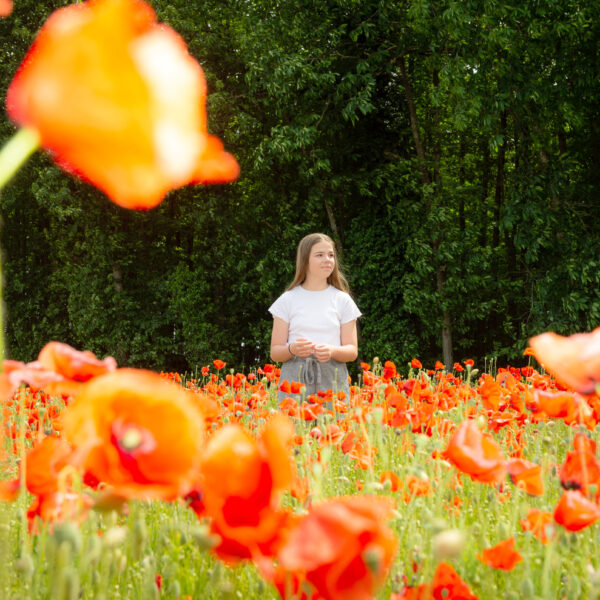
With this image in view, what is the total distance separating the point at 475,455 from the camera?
1.07m

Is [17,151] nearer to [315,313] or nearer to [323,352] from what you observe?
[323,352]

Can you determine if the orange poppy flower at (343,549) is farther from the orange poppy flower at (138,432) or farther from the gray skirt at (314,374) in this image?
the gray skirt at (314,374)

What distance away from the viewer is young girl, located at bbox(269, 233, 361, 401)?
4254 mm

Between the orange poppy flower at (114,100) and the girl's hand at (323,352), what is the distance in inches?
128

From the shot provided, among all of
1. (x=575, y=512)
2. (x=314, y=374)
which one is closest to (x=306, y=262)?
(x=314, y=374)

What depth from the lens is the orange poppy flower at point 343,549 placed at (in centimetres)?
62

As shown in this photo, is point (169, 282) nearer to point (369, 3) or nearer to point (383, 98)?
point (383, 98)

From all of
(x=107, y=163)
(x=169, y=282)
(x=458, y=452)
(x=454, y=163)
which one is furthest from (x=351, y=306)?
(x=454, y=163)

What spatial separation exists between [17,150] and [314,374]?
383 cm

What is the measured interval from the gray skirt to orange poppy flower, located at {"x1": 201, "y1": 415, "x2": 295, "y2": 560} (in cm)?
344

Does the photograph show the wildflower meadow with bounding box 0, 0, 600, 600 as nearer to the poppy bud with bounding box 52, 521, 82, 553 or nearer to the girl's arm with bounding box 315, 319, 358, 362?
the poppy bud with bounding box 52, 521, 82, 553

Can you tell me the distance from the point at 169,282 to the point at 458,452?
1060 cm

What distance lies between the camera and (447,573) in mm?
994

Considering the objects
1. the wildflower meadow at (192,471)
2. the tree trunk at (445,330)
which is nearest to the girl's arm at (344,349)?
the wildflower meadow at (192,471)
